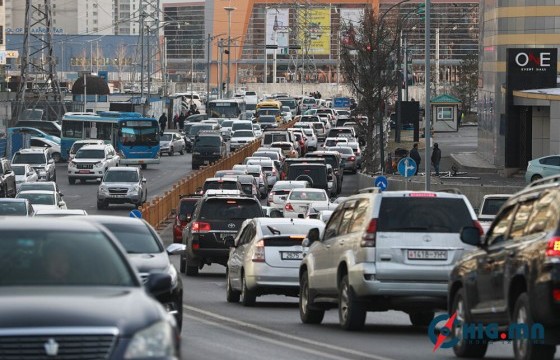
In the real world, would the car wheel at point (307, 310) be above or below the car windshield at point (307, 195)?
above

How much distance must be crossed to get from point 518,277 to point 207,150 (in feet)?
221

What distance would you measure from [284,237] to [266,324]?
395cm

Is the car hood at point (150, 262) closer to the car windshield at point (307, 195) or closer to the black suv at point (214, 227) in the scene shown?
the black suv at point (214, 227)

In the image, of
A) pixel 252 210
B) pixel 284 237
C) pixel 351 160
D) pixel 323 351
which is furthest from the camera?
pixel 351 160

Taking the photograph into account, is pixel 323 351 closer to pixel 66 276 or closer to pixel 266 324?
pixel 266 324

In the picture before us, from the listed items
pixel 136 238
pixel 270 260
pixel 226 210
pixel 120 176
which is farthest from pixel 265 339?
pixel 120 176

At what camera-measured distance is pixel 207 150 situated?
80.3 m

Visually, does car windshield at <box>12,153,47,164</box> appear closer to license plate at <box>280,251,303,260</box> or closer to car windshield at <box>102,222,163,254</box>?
license plate at <box>280,251,303,260</box>

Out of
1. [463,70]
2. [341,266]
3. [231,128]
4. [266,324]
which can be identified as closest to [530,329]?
[341,266]

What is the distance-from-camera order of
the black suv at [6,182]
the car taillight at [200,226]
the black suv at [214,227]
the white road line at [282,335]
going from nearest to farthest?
the white road line at [282,335] < the black suv at [214,227] < the car taillight at [200,226] < the black suv at [6,182]

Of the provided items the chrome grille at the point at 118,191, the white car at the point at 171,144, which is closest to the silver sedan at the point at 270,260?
the chrome grille at the point at 118,191

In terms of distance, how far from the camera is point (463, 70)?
150125mm

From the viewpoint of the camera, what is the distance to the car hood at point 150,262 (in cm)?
1694

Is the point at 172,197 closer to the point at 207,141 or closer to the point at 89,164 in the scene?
the point at 89,164
